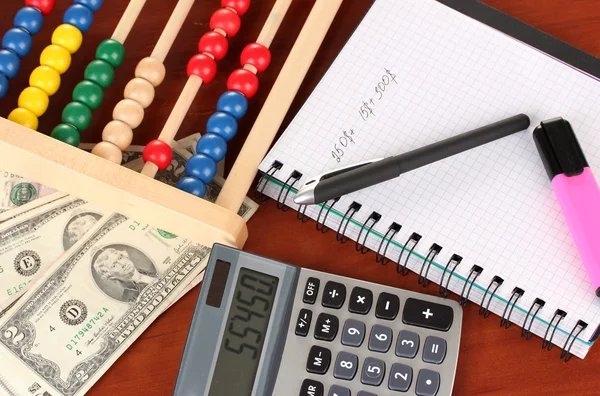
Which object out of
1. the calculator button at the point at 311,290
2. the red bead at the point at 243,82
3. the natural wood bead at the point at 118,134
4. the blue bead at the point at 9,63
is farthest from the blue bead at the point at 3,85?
the calculator button at the point at 311,290

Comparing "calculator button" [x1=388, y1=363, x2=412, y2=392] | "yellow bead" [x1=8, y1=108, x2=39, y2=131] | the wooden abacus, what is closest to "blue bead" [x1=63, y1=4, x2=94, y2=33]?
the wooden abacus

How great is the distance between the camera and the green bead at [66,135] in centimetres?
62

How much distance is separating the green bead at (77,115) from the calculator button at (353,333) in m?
0.31

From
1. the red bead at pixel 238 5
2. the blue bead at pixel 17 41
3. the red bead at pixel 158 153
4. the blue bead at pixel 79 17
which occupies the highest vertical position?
the red bead at pixel 238 5

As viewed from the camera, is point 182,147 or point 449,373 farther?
point 182,147

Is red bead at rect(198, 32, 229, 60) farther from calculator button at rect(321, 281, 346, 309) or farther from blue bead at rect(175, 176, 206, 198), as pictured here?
calculator button at rect(321, 281, 346, 309)

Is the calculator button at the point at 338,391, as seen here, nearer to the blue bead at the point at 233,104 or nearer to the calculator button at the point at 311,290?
the calculator button at the point at 311,290

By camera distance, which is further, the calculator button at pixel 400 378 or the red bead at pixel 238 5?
the red bead at pixel 238 5

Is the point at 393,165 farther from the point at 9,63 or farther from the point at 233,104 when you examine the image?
the point at 9,63

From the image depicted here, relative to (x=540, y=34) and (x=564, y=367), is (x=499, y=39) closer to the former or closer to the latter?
(x=540, y=34)

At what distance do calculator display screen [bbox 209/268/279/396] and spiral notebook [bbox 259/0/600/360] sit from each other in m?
0.09

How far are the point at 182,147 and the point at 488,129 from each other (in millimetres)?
295

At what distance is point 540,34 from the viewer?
66 centimetres

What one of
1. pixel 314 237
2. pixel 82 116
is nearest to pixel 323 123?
pixel 314 237
